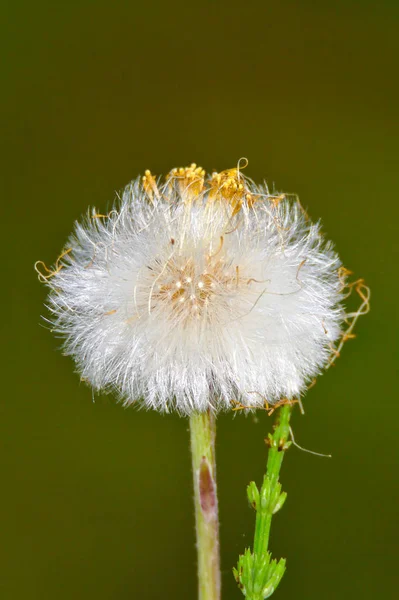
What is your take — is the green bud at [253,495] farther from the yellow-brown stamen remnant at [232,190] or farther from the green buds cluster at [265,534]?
the yellow-brown stamen remnant at [232,190]

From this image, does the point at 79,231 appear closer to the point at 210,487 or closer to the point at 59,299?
the point at 59,299

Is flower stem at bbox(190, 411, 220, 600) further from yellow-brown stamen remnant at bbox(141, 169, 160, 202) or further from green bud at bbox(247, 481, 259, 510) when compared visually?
yellow-brown stamen remnant at bbox(141, 169, 160, 202)

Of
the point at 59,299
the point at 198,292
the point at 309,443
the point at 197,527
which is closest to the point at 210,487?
the point at 197,527

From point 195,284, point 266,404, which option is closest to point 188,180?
point 195,284

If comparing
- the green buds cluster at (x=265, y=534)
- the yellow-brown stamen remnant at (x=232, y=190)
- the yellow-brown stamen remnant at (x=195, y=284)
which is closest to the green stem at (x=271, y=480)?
the green buds cluster at (x=265, y=534)

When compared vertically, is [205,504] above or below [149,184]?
below

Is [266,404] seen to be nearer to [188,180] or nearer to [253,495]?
[253,495]

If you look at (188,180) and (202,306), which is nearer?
(202,306)
